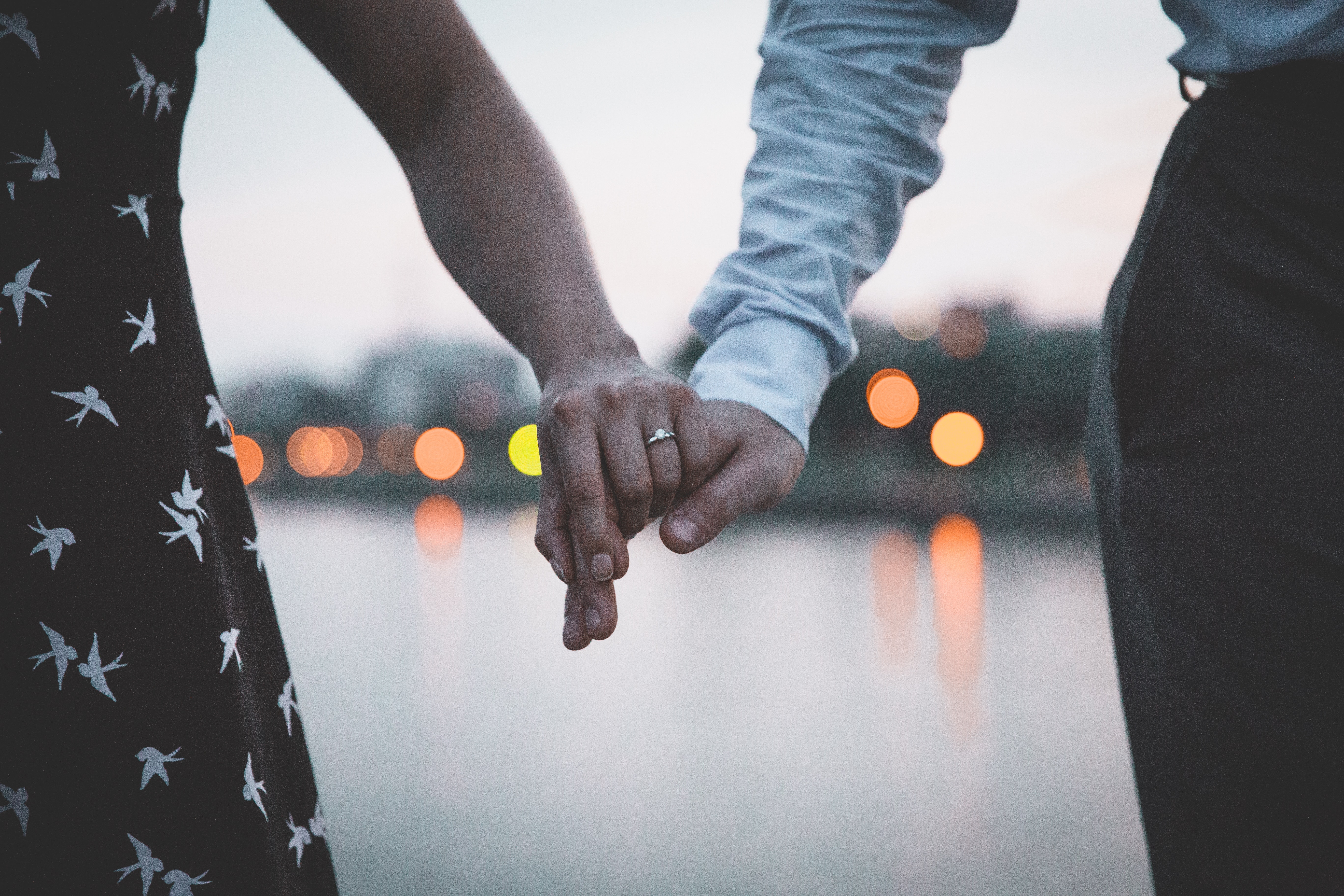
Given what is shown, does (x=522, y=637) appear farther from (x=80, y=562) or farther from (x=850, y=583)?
(x=80, y=562)

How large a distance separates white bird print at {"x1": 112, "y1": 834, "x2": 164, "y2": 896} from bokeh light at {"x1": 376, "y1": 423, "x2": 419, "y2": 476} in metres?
43.2

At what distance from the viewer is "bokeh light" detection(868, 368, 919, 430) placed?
30969 millimetres

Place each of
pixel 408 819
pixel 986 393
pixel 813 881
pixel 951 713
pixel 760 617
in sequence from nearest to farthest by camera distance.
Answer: pixel 813 881 < pixel 408 819 < pixel 951 713 < pixel 760 617 < pixel 986 393

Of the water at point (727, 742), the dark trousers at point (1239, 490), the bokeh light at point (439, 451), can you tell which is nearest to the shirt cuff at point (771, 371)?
the dark trousers at point (1239, 490)

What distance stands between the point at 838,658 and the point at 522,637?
2.29m

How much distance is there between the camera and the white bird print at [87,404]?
3.15 ft

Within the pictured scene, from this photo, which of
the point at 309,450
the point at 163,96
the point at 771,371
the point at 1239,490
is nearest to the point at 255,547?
the point at 163,96

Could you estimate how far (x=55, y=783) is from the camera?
3.02 ft

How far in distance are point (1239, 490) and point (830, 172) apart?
33.5 inches

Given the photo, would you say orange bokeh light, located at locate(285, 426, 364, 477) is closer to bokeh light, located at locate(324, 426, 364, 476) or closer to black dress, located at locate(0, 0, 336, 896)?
bokeh light, located at locate(324, 426, 364, 476)

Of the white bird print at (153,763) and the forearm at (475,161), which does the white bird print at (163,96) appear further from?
the white bird print at (153,763)

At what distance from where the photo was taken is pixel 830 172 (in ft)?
5.99

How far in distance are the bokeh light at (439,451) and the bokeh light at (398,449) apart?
78 centimetres

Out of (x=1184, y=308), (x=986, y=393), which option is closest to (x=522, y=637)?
(x=1184, y=308)
